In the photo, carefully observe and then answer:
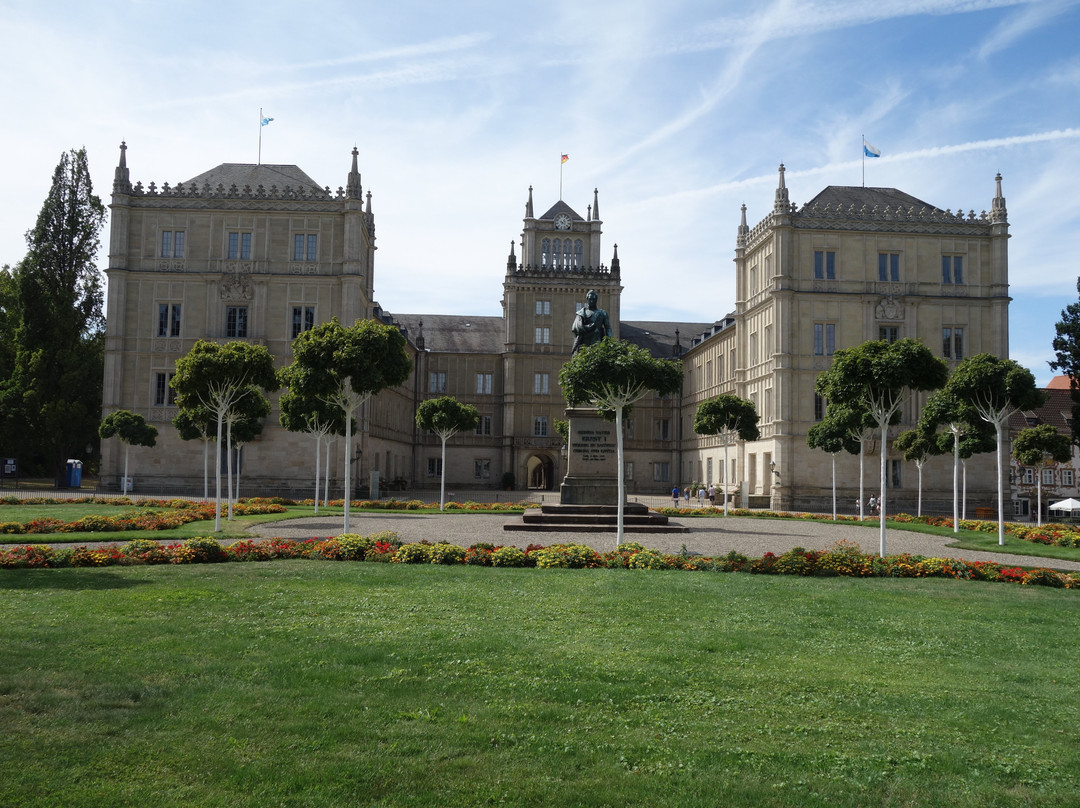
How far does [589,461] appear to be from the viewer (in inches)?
1107

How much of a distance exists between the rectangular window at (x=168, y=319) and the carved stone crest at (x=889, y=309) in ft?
150

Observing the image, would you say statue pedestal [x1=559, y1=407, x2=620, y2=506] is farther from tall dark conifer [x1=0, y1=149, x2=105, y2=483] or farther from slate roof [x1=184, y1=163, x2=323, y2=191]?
tall dark conifer [x1=0, y1=149, x2=105, y2=483]

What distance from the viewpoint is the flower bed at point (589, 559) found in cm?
1723

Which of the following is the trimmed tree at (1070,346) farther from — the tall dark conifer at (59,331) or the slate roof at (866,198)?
the tall dark conifer at (59,331)

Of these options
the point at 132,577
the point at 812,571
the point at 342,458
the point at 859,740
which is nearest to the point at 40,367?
the point at 342,458

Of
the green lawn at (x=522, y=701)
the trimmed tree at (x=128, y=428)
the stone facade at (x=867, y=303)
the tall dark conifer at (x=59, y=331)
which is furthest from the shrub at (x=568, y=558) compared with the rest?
the tall dark conifer at (x=59, y=331)

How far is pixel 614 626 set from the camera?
1113cm

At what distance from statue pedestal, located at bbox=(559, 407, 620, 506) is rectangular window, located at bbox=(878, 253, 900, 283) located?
35461 mm

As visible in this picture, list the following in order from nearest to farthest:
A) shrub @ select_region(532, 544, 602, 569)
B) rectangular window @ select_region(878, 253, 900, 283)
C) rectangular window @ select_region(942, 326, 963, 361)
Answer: shrub @ select_region(532, 544, 602, 569) → rectangular window @ select_region(942, 326, 963, 361) → rectangular window @ select_region(878, 253, 900, 283)

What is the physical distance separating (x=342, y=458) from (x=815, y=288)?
32751mm

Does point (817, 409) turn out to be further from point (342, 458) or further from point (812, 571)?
point (812, 571)

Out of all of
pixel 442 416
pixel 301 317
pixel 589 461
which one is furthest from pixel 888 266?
pixel 301 317

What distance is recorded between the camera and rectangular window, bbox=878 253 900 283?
55625 mm

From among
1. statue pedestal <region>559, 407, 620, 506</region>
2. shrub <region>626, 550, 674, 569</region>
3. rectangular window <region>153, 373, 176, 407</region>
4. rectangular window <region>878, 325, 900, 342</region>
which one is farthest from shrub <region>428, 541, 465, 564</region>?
rectangular window <region>878, 325, 900, 342</region>
